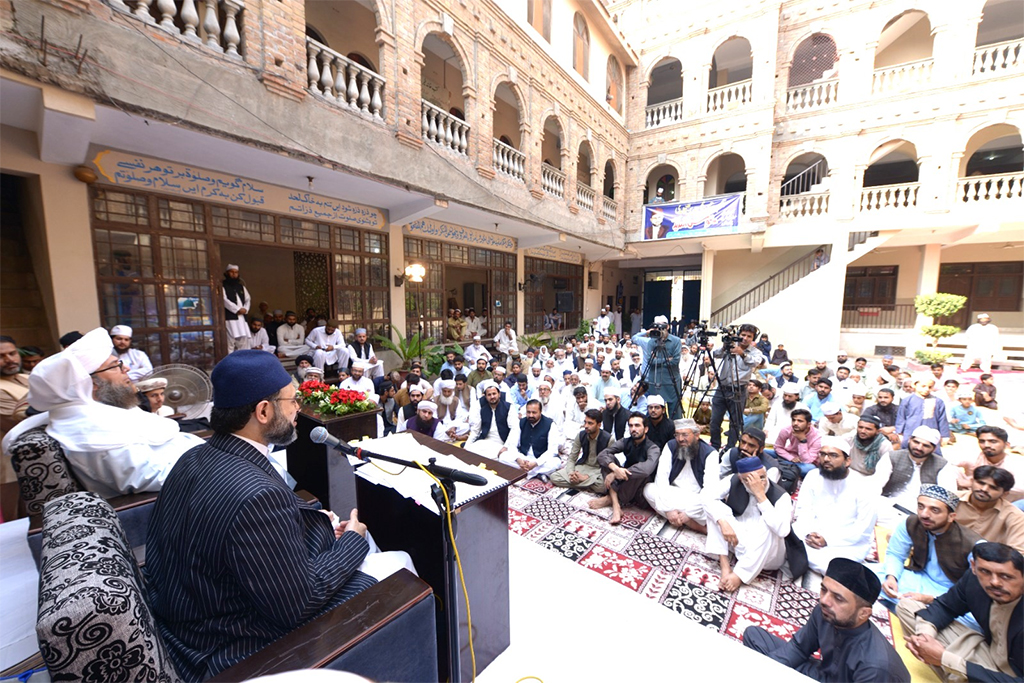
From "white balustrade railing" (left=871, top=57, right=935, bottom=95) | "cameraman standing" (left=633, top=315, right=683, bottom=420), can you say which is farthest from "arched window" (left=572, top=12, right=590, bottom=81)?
"cameraman standing" (left=633, top=315, right=683, bottom=420)

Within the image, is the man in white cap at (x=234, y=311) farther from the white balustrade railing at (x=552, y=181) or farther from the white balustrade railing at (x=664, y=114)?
the white balustrade railing at (x=664, y=114)

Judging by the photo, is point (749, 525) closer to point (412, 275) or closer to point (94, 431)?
point (94, 431)

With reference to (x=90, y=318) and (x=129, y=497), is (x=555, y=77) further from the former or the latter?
(x=129, y=497)

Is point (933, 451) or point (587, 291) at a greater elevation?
point (587, 291)

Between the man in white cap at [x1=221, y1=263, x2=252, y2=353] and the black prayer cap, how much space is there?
6893mm

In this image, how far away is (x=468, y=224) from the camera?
9.39 metres

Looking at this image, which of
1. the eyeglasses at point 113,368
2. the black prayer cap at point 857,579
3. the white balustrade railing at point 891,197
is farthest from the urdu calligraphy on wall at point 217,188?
the white balustrade railing at point 891,197

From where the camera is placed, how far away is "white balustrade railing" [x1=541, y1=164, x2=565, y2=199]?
10466 millimetres

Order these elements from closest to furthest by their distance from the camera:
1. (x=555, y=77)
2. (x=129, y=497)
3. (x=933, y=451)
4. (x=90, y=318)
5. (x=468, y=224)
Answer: (x=129, y=497), (x=933, y=451), (x=90, y=318), (x=468, y=224), (x=555, y=77)

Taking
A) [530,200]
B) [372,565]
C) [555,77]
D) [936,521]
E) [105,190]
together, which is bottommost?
[936,521]

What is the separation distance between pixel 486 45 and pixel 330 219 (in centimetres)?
498

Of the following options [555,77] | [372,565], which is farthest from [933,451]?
[555,77]

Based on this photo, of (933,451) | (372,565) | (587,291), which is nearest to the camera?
(372,565)

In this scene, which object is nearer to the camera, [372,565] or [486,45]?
[372,565]
